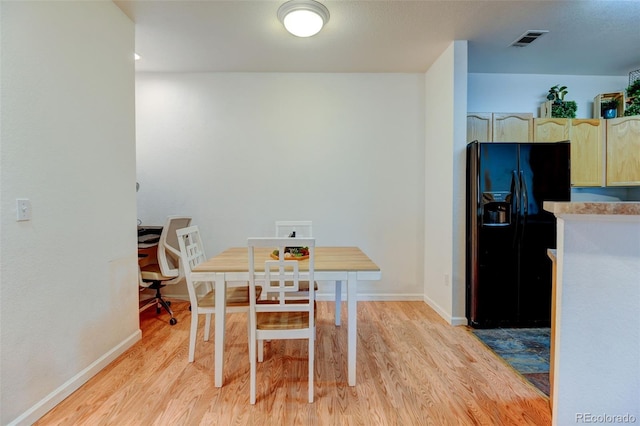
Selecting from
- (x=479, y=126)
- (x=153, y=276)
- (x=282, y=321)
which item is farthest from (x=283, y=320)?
(x=479, y=126)

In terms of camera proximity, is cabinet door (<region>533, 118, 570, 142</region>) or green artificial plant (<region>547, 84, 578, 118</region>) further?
green artificial plant (<region>547, 84, 578, 118</region>)

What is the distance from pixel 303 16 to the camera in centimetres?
223

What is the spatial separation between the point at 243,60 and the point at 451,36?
7.06 ft

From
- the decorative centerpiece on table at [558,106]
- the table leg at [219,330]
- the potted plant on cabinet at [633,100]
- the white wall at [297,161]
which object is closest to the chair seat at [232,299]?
the table leg at [219,330]

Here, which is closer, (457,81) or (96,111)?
(96,111)

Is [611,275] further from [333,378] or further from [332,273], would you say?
[333,378]

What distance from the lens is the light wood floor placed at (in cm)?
159

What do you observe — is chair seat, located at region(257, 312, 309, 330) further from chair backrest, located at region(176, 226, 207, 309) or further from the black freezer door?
the black freezer door

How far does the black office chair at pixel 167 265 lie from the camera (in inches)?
113

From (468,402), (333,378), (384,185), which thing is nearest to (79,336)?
(333,378)

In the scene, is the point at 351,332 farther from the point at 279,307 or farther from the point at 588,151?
the point at 588,151

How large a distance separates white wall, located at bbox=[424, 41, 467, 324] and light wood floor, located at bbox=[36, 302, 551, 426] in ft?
1.74

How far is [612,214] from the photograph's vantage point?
1.06m

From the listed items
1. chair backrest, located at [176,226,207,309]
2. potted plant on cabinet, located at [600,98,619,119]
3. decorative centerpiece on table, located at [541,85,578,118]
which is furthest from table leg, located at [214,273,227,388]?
potted plant on cabinet, located at [600,98,619,119]
